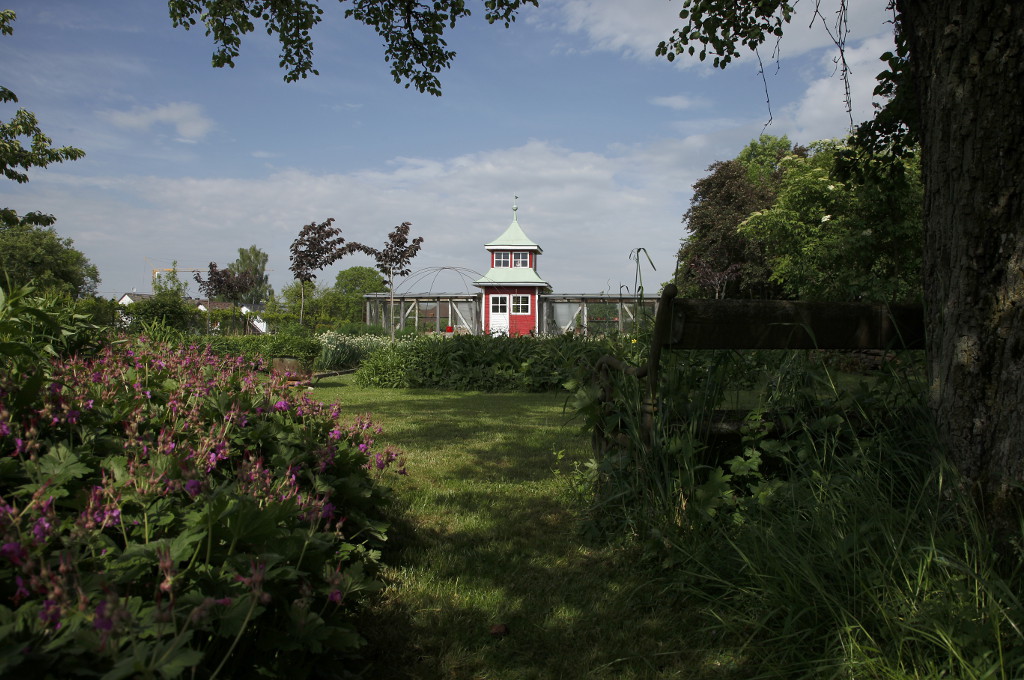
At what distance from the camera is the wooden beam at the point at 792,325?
9.68ft

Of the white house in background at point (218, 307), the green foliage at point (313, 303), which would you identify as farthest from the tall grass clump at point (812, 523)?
the green foliage at point (313, 303)

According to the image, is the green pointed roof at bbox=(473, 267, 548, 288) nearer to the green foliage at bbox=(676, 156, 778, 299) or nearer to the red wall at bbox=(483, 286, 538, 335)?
the red wall at bbox=(483, 286, 538, 335)

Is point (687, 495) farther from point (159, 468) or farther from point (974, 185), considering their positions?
point (159, 468)

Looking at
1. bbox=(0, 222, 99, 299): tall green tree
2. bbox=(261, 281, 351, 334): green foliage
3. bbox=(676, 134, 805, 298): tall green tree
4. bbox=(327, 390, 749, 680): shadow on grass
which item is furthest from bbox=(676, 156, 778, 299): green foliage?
bbox=(0, 222, 99, 299): tall green tree

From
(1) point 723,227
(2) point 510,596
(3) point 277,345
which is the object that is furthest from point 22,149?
(1) point 723,227

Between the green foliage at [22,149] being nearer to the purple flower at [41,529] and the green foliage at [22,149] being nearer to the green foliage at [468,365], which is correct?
the green foliage at [468,365]

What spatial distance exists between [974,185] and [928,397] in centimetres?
88

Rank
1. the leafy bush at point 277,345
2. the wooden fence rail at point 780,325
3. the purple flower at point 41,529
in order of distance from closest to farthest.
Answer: the purple flower at point 41,529 < the wooden fence rail at point 780,325 < the leafy bush at point 277,345

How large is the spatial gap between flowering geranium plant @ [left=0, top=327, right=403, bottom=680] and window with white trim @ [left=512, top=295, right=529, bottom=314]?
3292 cm

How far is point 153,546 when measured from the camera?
1.53 meters

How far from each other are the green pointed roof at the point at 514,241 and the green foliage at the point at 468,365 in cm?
2215

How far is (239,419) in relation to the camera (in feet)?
8.69

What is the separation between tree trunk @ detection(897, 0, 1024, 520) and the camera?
2.28m

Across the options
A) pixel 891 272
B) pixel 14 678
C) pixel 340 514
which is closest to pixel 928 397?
pixel 340 514
